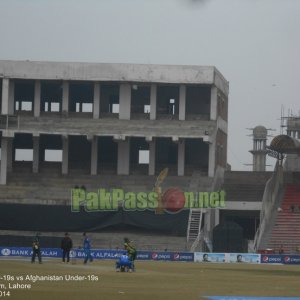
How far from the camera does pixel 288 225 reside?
93.3 m

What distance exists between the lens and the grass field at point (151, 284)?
39.4 m

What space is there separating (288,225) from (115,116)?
1905 centimetres

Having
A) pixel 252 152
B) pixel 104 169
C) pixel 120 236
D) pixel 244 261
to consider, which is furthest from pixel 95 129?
pixel 252 152

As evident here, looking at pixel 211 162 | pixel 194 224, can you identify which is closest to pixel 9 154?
pixel 211 162

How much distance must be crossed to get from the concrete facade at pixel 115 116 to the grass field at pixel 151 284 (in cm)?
3892

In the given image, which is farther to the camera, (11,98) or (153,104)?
(11,98)

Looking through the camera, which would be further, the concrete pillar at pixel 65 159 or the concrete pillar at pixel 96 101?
the concrete pillar at pixel 65 159

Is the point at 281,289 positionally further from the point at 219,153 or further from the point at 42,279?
the point at 219,153

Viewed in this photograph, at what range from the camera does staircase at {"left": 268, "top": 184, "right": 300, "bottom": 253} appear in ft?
297

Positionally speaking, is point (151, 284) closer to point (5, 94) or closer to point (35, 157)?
point (5, 94)

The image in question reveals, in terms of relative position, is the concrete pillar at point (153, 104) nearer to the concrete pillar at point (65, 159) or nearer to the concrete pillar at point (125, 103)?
the concrete pillar at point (125, 103)

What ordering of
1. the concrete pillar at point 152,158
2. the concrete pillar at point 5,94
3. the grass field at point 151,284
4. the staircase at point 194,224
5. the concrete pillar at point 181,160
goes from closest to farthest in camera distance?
the grass field at point 151,284 < the staircase at point 194,224 < the concrete pillar at point 5,94 < the concrete pillar at point 152,158 < the concrete pillar at point 181,160

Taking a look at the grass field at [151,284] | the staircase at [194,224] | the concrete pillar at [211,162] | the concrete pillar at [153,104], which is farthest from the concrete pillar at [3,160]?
the grass field at [151,284]

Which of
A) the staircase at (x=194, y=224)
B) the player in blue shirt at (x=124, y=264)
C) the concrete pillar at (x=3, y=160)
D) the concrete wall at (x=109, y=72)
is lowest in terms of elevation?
the player in blue shirt at (x=124, y=264)
